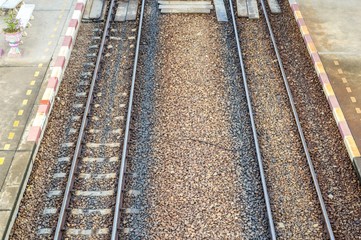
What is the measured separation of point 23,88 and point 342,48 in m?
8.41

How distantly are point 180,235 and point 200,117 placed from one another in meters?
3.40

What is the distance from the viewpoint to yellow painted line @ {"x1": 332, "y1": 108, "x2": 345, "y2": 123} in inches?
451

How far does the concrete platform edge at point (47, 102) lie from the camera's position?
952cm

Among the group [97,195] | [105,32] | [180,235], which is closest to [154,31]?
[105,32]

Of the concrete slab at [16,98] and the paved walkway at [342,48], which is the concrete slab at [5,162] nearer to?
the concrete slab at [16,98]

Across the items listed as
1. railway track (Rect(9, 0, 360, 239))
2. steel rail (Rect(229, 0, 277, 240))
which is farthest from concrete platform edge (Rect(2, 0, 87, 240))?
steel rail (Rect(229, 0, 277, 240))

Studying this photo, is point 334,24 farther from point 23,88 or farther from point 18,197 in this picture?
point 18,197

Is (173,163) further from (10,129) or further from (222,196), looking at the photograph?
(10,129)

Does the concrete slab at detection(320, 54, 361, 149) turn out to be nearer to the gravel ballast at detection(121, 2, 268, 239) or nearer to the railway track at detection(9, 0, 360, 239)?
the railway track at detection(9, 0, 360, 239)

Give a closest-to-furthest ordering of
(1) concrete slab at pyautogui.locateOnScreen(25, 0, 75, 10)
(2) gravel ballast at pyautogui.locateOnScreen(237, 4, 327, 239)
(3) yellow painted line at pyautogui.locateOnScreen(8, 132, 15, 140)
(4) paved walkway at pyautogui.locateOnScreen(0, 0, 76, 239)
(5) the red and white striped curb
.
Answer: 1. (2) gravel ballast at pyautogui.locateOnScreen(237, 4, 327, 239)
2. (4) paved walkway at pyautogui.locateOnScreen(0, 0, 76, 239)
3. (3) yellow painted line at pyautogui.locateOnScreen(8, 132, 15, 140)
4. (5) the red and white striped curb
5. (1) concrete slab at pyautogui.locateOnScreen(25, 0, 75, 10)

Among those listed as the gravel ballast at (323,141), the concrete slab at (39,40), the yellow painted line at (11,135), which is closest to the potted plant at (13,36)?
the concrete slab at (39,40)

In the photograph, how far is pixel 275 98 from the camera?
487 inches

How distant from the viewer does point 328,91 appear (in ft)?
40.4

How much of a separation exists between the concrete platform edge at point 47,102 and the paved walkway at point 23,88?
1.5 inches
